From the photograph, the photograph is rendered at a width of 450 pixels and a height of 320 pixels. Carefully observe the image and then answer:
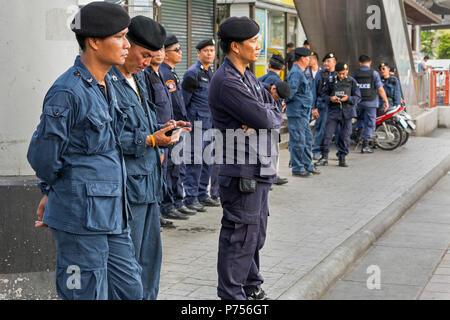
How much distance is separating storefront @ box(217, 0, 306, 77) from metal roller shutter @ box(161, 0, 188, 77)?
2995mm

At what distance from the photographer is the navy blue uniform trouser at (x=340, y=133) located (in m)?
11.7

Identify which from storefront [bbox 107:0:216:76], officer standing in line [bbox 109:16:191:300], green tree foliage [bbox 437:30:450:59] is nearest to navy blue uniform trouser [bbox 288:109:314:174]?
storefront [bbox 107:0:216:76]

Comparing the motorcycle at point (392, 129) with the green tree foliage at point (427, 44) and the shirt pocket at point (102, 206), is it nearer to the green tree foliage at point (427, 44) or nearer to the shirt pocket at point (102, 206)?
the shirt pocket at point (102, 206)

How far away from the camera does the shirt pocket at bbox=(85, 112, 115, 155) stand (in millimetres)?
3230

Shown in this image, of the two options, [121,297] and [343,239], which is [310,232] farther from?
[121,297]

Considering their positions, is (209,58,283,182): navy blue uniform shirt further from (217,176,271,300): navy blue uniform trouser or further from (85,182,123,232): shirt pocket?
(85,182,123,232): shirt pocket

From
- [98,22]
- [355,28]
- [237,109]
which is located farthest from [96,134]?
[355,28]

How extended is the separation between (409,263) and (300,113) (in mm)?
4436

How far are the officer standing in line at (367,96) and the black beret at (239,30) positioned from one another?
9218 millimetres

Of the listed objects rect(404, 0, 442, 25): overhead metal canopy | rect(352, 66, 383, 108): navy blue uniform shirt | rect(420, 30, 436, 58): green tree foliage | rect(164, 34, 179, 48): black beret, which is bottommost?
rect(352, 66, 383, 108): navy blue uniform shirt

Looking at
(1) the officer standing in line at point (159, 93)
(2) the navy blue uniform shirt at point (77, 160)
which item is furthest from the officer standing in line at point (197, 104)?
(2) the navy blue uniform shirt at point (77, 160)

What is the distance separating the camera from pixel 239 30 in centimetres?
452

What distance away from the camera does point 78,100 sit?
3.22 m
